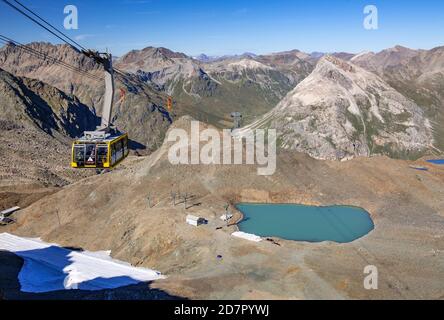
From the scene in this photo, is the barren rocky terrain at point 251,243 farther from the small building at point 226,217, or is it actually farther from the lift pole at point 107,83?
the lift pole at point 107,83

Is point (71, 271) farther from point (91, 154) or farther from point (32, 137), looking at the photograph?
point (32, 137)

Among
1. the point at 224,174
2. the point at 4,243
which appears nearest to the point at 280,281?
the point at 224,174

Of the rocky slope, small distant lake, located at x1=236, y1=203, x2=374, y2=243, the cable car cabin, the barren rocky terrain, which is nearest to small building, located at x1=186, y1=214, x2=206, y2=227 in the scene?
the barren rocky terrain

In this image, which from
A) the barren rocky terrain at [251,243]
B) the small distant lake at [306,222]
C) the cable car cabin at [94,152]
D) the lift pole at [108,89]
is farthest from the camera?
the small distant lake at [306,222]

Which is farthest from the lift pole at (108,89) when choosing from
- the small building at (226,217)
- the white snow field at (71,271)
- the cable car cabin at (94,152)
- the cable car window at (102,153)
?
the small building at (226,217)

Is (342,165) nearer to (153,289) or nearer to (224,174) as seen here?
(224,174)

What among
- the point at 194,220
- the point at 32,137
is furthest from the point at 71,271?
the point at 32,137
